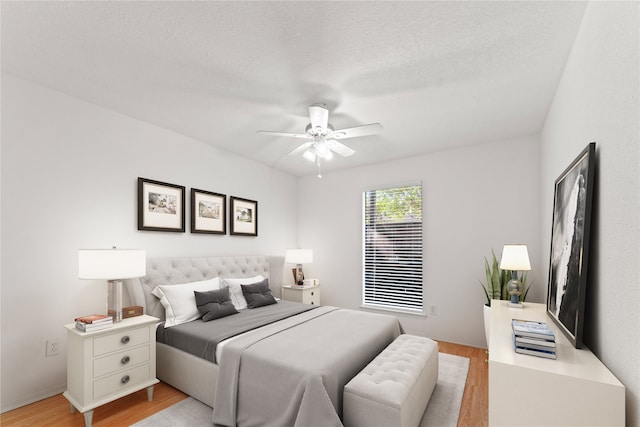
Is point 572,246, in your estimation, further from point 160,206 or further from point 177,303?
point 160,206

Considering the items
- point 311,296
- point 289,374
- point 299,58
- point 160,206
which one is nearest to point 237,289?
point 160,206

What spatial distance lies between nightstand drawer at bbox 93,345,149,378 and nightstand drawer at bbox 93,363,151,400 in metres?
0.05

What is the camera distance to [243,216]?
450 cm

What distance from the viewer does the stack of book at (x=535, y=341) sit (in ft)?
4.66

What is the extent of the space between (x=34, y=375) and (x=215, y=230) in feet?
7.05

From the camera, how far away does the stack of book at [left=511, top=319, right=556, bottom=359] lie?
1.42 meters

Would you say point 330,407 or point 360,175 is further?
point 360,175

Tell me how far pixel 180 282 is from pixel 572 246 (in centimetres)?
353

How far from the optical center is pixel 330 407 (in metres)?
1.81

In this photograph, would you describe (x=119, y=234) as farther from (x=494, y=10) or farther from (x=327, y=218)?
(x=494, y=10)

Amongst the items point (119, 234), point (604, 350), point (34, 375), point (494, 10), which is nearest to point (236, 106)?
point (119, 234)

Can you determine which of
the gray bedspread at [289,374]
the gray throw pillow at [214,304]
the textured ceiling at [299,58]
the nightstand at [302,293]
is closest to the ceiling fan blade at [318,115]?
the textured ceiling at [299,58]

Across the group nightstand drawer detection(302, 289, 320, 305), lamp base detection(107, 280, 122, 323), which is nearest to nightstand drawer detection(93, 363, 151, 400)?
lamp base detection(107, 280, 122, 323)

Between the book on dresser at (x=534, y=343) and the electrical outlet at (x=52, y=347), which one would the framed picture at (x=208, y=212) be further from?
the book on dresser at (x=534, y=343)
